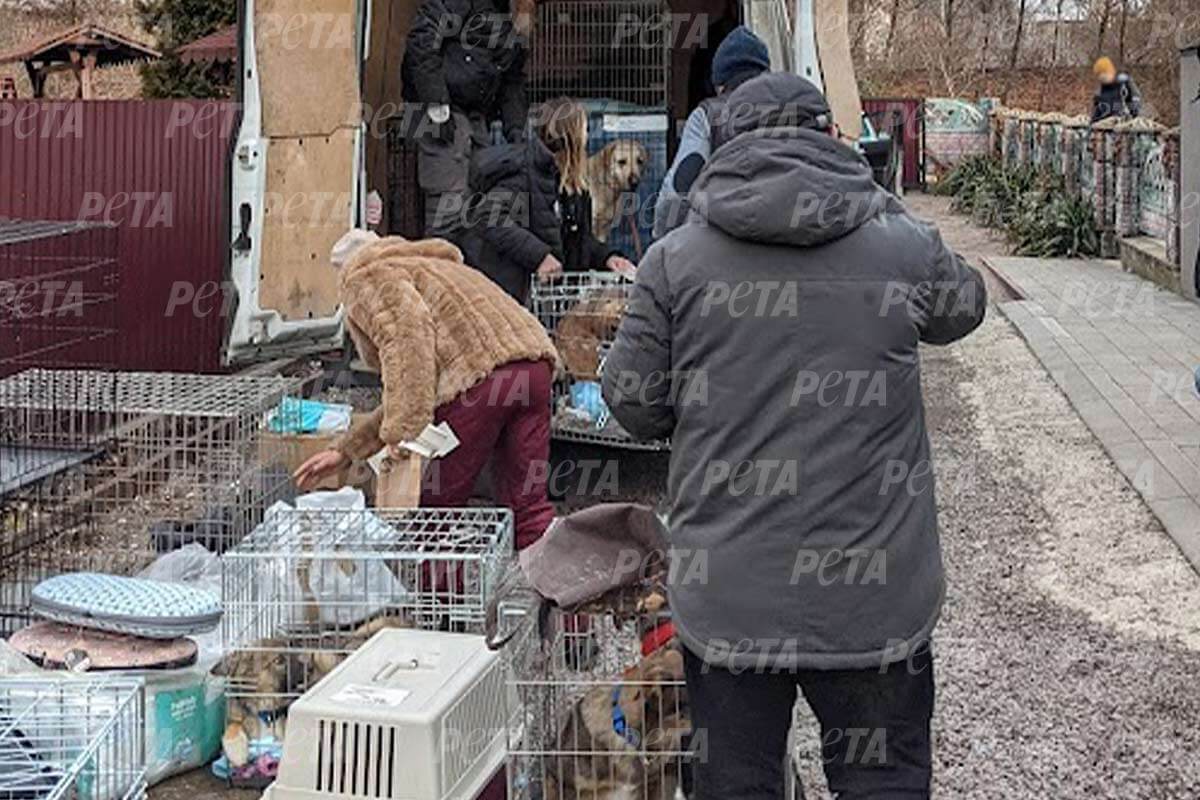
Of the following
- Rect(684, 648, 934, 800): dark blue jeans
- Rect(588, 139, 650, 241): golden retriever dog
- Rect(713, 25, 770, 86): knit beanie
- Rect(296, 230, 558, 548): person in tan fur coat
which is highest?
Rect(713, 25, 770, 86): knit beanie

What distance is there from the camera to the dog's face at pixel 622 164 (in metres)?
8.52

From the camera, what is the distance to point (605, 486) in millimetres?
7672

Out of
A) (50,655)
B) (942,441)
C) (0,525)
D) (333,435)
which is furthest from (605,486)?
(50,655)

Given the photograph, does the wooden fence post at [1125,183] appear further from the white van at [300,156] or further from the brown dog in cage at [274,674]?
the brown dog in cage at [274,674]

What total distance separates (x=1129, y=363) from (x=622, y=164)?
4.23 m

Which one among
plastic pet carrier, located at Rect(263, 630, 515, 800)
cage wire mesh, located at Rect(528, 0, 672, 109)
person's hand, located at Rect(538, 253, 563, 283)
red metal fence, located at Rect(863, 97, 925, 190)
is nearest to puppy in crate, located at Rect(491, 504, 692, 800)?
plastic pet carrier, located at Rect(263, 630, 515, 800)

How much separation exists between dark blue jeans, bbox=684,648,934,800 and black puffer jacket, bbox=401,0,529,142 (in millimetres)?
5813

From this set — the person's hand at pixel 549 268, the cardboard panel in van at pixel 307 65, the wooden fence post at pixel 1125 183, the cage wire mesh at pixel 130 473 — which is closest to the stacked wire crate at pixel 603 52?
the cardboard panel in van at pixel 307 65

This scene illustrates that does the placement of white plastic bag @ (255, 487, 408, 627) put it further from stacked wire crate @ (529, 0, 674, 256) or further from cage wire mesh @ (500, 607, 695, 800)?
stacked wire crate @ (529, 0, 674, 256)

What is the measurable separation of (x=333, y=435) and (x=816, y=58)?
10.7 ft

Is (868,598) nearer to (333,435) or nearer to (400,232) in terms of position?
(333,435)

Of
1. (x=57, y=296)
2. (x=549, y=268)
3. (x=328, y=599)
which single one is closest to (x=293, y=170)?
(x=549, y=268)

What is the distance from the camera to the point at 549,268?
290 inches

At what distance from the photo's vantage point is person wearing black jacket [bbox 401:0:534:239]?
8.31 metres
